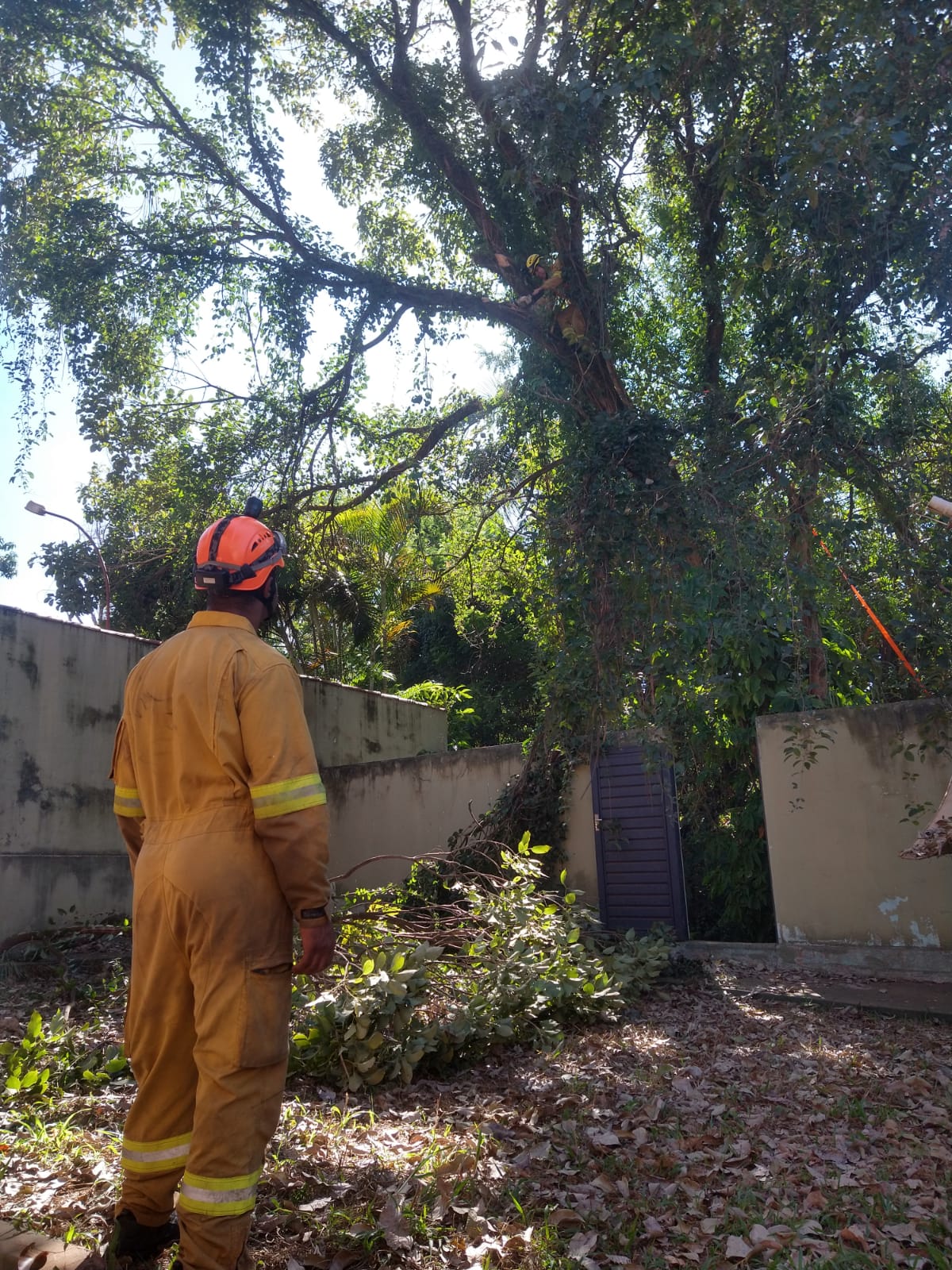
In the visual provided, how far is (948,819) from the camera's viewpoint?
470 centimetres

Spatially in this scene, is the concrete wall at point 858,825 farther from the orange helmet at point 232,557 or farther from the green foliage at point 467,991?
the orange helmet at point 232,557

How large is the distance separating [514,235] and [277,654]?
24.9ft

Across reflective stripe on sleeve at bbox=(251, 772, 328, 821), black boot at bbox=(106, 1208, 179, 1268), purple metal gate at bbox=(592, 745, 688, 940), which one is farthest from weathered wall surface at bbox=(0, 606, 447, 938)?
reflective stripe on sleeve at bbox=(251, 772, 328, 821)

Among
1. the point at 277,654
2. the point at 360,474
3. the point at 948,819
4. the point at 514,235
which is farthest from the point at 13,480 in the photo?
the point at 948,819

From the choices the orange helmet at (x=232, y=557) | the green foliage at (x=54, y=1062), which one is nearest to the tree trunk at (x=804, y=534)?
the orange helmet at (x=232, y=557)

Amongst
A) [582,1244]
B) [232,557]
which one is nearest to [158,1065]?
[582,1244]

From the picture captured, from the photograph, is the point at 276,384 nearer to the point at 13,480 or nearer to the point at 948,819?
the point at 13,480

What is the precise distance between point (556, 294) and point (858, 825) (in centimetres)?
529

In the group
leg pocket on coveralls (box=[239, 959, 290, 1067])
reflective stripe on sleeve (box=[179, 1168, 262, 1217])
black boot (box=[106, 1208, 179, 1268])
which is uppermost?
leg pocket on coveralls (box=[239, 959, 290, 1067])

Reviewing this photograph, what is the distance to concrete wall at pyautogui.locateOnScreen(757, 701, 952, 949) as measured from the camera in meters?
7.35

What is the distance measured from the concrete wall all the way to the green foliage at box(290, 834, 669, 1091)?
1.54 meters

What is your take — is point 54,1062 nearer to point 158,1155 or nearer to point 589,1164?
point 158,1155

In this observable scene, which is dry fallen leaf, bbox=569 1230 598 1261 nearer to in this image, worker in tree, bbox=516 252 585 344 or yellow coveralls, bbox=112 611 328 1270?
yellow coveralls, bbox=112 611 328 1270

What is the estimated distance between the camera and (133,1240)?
8.51 ft
